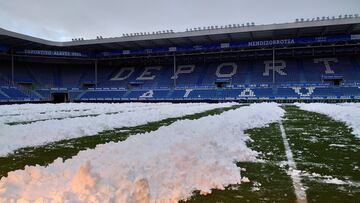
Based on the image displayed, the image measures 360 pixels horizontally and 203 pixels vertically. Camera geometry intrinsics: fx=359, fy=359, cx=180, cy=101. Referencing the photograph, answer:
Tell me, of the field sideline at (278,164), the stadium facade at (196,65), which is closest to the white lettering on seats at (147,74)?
the stadium facade at (196,65)

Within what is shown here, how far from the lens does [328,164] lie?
5855mm

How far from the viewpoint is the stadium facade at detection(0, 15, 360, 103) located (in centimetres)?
4334

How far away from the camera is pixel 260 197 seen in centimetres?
395

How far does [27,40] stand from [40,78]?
9.08 meters

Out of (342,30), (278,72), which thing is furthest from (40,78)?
(342,30)

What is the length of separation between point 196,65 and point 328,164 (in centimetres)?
4983

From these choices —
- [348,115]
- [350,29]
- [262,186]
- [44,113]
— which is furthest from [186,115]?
[350,29]

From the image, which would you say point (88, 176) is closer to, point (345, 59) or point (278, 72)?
point (278, 72)

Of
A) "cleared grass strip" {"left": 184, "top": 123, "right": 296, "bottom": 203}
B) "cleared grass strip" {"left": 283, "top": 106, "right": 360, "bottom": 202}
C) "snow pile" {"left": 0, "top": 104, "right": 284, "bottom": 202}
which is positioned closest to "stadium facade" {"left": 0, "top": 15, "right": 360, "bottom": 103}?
"cleared grass strip" {"left": 283, "top": 106, "right": 360, "bottom": 202}

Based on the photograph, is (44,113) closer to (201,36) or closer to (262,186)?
(262,186)

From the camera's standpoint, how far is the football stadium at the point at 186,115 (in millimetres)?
4094

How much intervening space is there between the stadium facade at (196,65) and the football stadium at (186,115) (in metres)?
0.16

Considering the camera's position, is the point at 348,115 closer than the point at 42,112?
Yes

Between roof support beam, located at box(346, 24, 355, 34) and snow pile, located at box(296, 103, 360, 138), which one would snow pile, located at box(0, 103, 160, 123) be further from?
roof support beam, located at box(346, 24, 355, 34)
